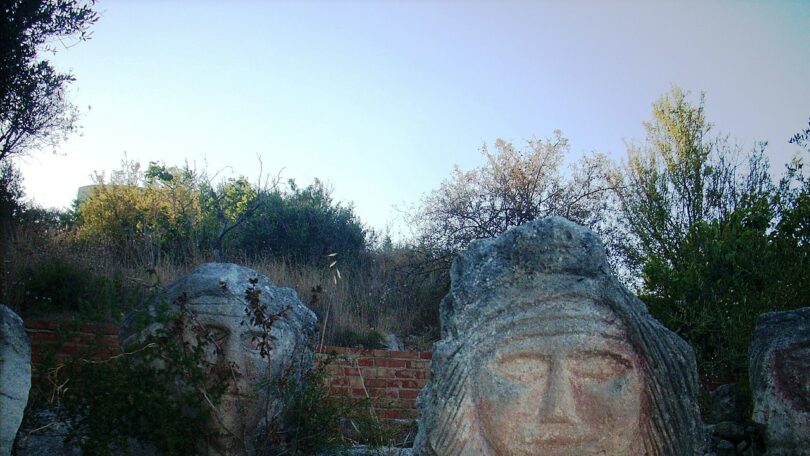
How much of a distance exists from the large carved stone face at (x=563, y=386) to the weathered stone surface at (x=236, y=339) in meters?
1.68

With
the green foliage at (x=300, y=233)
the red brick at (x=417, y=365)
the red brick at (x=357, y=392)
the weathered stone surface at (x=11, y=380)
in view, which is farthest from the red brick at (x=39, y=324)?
the green foliage at (x=300, y=233)

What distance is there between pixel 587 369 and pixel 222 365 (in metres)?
2.14

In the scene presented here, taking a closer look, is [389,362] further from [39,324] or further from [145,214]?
[145,214]

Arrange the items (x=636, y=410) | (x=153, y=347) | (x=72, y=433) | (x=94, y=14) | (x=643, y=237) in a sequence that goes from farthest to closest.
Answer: (x=643, y=237)
(x=94, y=14)
(x=153, y=347)
(x=72, y=433)
(x=636, y=410)

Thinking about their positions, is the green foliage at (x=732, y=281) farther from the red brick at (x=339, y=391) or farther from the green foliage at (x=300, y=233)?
the green foliage at (x=300, y=233)

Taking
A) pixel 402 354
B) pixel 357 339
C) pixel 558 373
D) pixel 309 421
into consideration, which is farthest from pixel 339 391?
pixel 558 373

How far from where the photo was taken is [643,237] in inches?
466

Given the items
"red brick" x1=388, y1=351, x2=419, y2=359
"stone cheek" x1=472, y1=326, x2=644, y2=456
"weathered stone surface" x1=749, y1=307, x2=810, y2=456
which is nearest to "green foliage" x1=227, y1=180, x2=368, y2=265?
"red brick" x1=388, y1=351, x2=419, y2=359

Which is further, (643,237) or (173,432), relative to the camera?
(643,237)

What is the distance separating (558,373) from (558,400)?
94 millimetres

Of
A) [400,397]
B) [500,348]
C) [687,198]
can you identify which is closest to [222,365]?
[500,348]

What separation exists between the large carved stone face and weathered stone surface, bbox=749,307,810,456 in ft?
5.13

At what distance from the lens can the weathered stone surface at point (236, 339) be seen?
3.66 m

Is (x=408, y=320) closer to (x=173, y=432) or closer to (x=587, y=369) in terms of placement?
(x=173, y=432)
